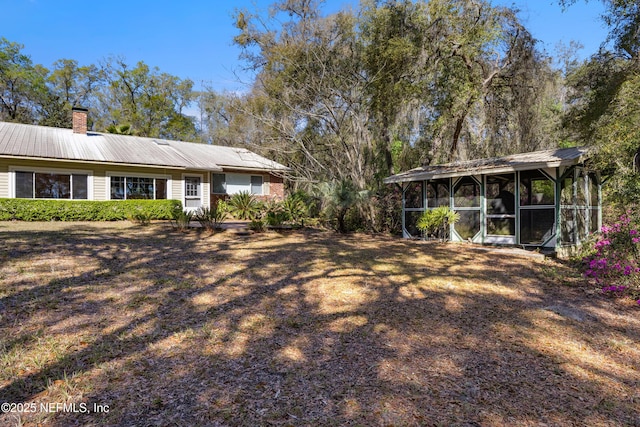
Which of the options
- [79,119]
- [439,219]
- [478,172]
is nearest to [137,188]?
[79,119]

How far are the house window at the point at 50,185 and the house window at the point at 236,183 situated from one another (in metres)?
6.16

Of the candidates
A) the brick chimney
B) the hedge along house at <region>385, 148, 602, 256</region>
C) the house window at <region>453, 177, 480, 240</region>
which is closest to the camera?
the hedge along house at <region>385, 148, 602, 256</region>

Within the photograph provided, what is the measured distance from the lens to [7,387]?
8.69 ft

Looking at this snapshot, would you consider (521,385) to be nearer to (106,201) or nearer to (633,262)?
(633,262)

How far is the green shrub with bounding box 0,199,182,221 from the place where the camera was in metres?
12.6

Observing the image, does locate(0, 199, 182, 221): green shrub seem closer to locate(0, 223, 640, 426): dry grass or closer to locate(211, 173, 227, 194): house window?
locate(211, 173, 227, 194): house window

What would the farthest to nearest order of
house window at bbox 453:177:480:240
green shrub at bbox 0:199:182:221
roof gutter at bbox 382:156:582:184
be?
green shrub at bbox 0:199:182:221, house window at bbox 453:177:480:240, roof gutter at bbox 382:156:582:184

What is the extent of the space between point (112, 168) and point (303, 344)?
15.4m

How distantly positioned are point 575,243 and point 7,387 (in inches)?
453

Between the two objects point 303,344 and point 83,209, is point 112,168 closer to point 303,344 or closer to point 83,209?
point 83,209

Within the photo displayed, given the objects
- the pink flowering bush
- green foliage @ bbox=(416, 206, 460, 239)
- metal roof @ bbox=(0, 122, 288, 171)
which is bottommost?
the pink flowering bush

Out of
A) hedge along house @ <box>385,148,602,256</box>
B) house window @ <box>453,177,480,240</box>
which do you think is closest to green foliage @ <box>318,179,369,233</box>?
hedge along house @ <box>385,148,602,256</box>

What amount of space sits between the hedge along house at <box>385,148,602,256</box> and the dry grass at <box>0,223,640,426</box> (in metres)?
2.97

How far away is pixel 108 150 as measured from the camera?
16078 millimetres
